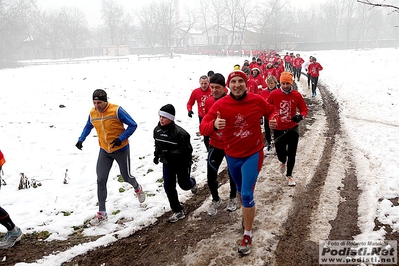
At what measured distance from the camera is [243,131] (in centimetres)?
402

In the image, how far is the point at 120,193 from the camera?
663 centimetres

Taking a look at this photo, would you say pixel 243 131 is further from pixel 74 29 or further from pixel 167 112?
pixel 74 29

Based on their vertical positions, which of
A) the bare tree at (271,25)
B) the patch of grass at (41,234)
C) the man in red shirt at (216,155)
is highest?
the bare tree at (271,25)

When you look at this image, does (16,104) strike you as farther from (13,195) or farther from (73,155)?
(13,195)

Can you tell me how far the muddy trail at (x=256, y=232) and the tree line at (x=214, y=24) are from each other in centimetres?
6671

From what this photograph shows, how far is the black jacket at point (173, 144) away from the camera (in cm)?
476

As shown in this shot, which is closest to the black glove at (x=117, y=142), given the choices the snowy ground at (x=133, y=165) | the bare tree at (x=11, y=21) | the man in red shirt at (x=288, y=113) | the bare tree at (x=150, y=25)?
the snowy ground at (x=133, y=165)

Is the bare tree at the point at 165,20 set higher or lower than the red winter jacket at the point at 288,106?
higher

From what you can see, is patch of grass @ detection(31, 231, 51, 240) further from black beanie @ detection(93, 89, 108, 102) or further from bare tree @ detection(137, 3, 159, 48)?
bare tree @ detection(137, 3, 159, 48)

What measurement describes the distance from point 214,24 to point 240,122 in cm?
9567

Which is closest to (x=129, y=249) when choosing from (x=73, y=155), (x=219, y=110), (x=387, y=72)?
(x=219, y=110)

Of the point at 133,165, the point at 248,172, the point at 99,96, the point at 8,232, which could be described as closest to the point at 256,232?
the point at 248,172

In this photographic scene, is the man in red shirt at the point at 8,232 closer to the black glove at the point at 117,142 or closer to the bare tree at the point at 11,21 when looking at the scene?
the black glove at the point at 117,142

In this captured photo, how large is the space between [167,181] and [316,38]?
110 m
